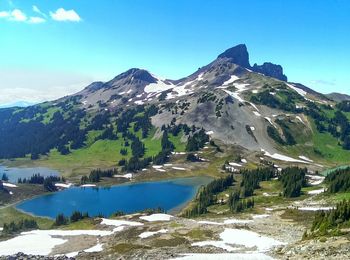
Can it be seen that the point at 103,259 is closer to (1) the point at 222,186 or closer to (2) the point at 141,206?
(2) the point at 141,206

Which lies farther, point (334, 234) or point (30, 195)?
point (30, 195)

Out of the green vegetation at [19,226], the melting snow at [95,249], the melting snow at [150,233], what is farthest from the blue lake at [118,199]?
the melting snow at [95,249]

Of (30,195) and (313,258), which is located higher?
(313,258)

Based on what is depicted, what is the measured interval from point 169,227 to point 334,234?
125 ft

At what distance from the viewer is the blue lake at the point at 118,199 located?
14196 centimetres

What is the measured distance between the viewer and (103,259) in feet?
200

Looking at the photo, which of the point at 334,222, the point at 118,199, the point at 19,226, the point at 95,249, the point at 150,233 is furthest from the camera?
the point at 118,199

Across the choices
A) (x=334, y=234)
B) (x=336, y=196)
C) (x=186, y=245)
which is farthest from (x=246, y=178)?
(x=334, y=234)

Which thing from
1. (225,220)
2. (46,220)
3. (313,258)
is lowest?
(46,220)

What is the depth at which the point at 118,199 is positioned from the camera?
15800 cm

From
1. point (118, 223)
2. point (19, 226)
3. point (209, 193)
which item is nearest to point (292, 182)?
point (209, 193)

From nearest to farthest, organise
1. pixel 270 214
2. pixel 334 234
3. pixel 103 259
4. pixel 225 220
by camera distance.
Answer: pixel 334 234 → pixel 103 259 → pixel 225 220 → pixel 270 214

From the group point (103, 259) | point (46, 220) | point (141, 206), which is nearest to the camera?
point (103, 259)

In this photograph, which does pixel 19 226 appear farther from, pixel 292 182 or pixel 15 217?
pixel 292 182
